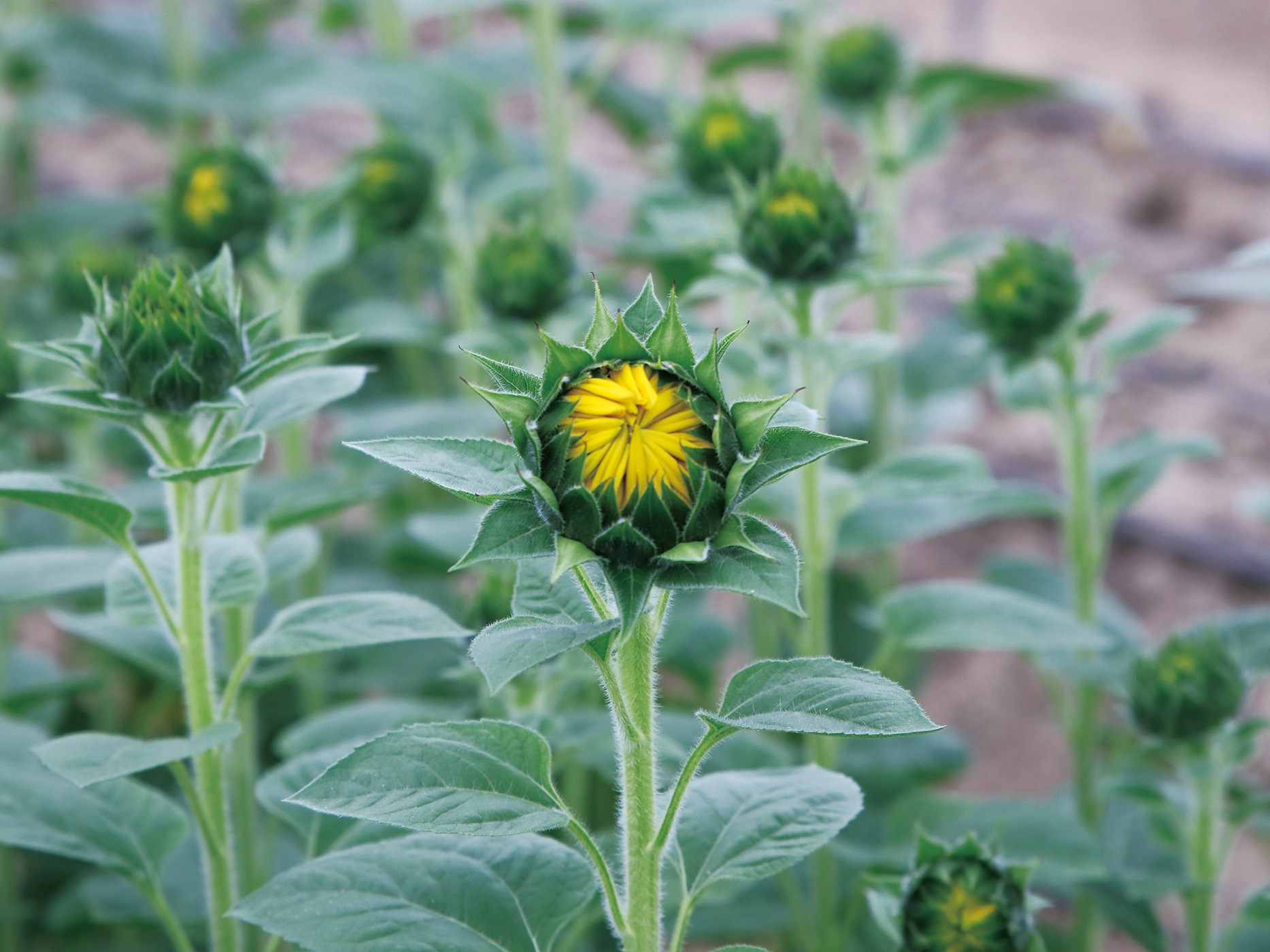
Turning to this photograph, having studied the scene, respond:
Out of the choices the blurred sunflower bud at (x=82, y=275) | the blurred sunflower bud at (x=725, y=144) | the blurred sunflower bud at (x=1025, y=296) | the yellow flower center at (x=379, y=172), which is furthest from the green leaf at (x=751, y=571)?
the blurred sunflower bud at (x=82, y=275)

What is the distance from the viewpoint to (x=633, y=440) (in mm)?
536

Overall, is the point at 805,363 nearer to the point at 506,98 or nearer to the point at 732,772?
the point at 732,772

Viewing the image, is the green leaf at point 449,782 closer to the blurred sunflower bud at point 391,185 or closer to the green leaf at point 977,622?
the green leaf at point 977,622

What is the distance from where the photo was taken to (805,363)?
103cm

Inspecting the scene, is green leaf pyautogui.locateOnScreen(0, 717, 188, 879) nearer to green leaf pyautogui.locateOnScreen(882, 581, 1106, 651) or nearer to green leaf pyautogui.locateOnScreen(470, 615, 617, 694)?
green leaf pyautogui.locateOnScreen(470, 615, 617, 694)

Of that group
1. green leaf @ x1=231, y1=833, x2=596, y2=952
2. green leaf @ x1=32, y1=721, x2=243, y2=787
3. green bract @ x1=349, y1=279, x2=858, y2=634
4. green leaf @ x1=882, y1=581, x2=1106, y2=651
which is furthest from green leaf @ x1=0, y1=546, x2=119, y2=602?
green leaf @ x1=882, y1=581, x2=1106, y2=651

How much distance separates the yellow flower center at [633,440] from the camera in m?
0.54

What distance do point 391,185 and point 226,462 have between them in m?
0.76

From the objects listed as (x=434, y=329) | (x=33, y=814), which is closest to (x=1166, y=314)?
(x=434, y=329)

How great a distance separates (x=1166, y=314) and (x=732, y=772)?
70cm

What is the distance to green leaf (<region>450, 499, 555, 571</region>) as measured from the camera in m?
0.54

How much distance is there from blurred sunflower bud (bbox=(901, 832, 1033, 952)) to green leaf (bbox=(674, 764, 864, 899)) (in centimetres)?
13

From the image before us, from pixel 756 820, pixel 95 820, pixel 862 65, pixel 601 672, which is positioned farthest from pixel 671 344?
pixel 862 65

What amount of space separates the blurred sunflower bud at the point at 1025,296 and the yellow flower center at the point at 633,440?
65 centimetres
